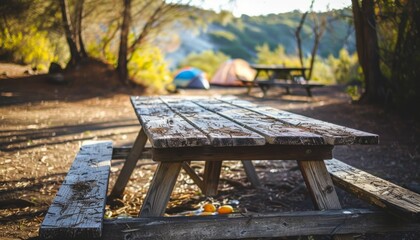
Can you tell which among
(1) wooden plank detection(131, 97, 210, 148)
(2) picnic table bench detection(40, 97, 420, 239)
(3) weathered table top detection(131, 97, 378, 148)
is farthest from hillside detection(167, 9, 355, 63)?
(2) picnic table bench detection(40, 97, 420, 239)

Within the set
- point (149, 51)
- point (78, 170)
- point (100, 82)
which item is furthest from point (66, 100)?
point (78, 170)

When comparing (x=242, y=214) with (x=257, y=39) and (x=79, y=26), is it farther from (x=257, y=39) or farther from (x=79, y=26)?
(x=257, y=39)

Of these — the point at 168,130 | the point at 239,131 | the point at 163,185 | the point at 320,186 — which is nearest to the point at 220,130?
the point at 239,131

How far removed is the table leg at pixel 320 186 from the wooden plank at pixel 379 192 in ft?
0.65

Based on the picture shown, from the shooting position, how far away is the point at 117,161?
5219mm

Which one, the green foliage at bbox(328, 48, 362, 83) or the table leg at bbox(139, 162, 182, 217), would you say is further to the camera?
the green foliage at bbox(328, 48, 362, 83)

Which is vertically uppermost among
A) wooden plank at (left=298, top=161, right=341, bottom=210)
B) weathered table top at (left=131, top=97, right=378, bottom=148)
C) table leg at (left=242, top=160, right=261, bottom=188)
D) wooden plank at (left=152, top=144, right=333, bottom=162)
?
weathered table top at (left=131, top=97, right=378, bottom=148)

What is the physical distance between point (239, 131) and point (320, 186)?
1.85 feet

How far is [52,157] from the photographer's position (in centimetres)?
497

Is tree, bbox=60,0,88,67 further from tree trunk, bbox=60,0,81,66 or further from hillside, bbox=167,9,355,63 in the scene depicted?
hillside, bbox=167,9,355,63

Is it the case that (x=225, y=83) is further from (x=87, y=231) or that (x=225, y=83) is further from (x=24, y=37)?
(x=87, y=231)

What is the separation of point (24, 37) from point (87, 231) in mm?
14208

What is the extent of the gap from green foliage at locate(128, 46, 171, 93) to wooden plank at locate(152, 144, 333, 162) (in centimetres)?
1123

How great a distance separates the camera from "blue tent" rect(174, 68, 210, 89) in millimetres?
16873
